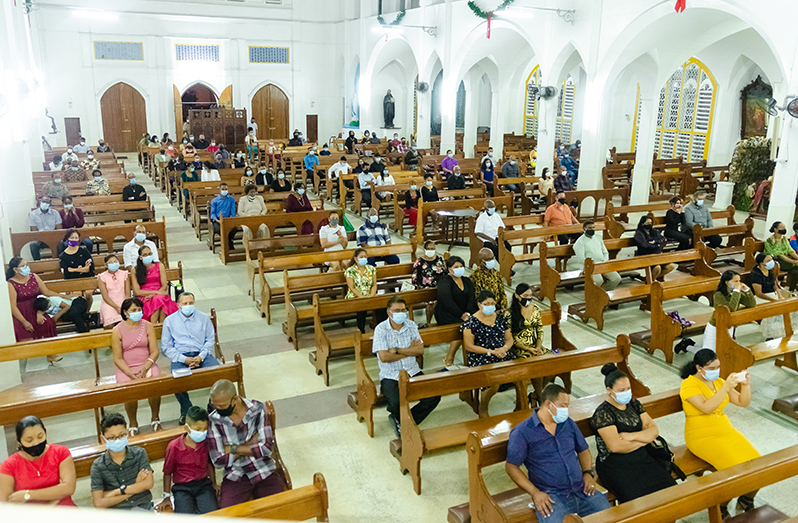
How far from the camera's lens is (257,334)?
7.54 metres

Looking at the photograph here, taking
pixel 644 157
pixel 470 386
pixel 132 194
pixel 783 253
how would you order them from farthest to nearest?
1. pixel 644 157
2. pixel 132 194
3. pixel 783 253
4. pixel 470 386

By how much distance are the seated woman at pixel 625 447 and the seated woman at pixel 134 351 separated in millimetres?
3547

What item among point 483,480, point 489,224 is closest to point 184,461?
point 483,480

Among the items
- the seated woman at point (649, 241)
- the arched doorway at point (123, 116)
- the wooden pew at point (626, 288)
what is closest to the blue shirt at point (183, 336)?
the wooden pew at point (626, 288)

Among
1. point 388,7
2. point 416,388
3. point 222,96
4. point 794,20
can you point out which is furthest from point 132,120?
point 416,388

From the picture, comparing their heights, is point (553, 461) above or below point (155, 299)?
below

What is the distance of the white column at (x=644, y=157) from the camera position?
15.1m

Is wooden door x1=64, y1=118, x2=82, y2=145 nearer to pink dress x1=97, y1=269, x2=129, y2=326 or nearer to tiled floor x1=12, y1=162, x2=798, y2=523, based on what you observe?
tiled floor x1=12, y1=162, x2=798, y2=523

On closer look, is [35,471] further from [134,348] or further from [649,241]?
[649,241]

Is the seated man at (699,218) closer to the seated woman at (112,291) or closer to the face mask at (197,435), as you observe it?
the seated woman at (112,291)

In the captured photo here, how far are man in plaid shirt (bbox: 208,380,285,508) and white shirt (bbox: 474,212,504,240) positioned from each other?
20.3ft

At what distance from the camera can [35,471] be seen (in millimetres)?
3625

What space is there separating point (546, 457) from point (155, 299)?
14.8ft

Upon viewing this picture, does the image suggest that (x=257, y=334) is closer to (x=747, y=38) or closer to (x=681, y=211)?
(x=681, y=211)
